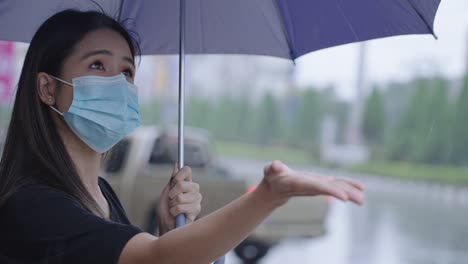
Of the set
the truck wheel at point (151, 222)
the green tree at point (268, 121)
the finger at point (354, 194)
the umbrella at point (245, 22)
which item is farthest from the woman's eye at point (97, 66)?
the green tree at point (268, 121)

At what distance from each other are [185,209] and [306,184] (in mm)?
958

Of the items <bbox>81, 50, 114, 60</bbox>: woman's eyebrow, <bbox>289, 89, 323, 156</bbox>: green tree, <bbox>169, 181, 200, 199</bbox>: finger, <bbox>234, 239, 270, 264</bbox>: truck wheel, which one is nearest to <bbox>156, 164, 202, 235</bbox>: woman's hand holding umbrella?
<bbox>169, 181, 200, 199</bbox>: finger

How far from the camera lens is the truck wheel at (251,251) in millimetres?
8289

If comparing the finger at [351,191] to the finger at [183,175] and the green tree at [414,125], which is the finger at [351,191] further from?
the green tree at [414,125]

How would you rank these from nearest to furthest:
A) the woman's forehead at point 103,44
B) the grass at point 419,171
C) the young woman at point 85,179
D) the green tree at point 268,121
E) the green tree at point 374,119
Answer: the young woman at point 85,179
the woman's forehead at point 103,44
the grass at point 419,171
the green tree at point 374,119
the green tree at point 268,121

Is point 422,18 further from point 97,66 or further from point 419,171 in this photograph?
point 419,171

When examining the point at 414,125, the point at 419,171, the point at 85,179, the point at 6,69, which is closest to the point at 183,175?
the point at 85,179

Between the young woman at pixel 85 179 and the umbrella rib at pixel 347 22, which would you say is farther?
the umbrella rib at pixel 347 22

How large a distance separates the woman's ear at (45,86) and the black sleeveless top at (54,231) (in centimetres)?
36

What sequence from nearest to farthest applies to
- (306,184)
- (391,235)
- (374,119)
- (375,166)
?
1. (306,184)
2. (391,235)
3. (375,166)
4. (374,119)

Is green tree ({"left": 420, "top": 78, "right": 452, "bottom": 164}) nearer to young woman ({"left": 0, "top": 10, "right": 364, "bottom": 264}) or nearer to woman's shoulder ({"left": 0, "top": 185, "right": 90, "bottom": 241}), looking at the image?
young woman ({"left": 0, "top": 10, "right": 364, "bottom": 264})

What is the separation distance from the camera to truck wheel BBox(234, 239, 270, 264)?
27.2 ft

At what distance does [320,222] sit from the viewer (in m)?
8.28

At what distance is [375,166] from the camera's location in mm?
24906
